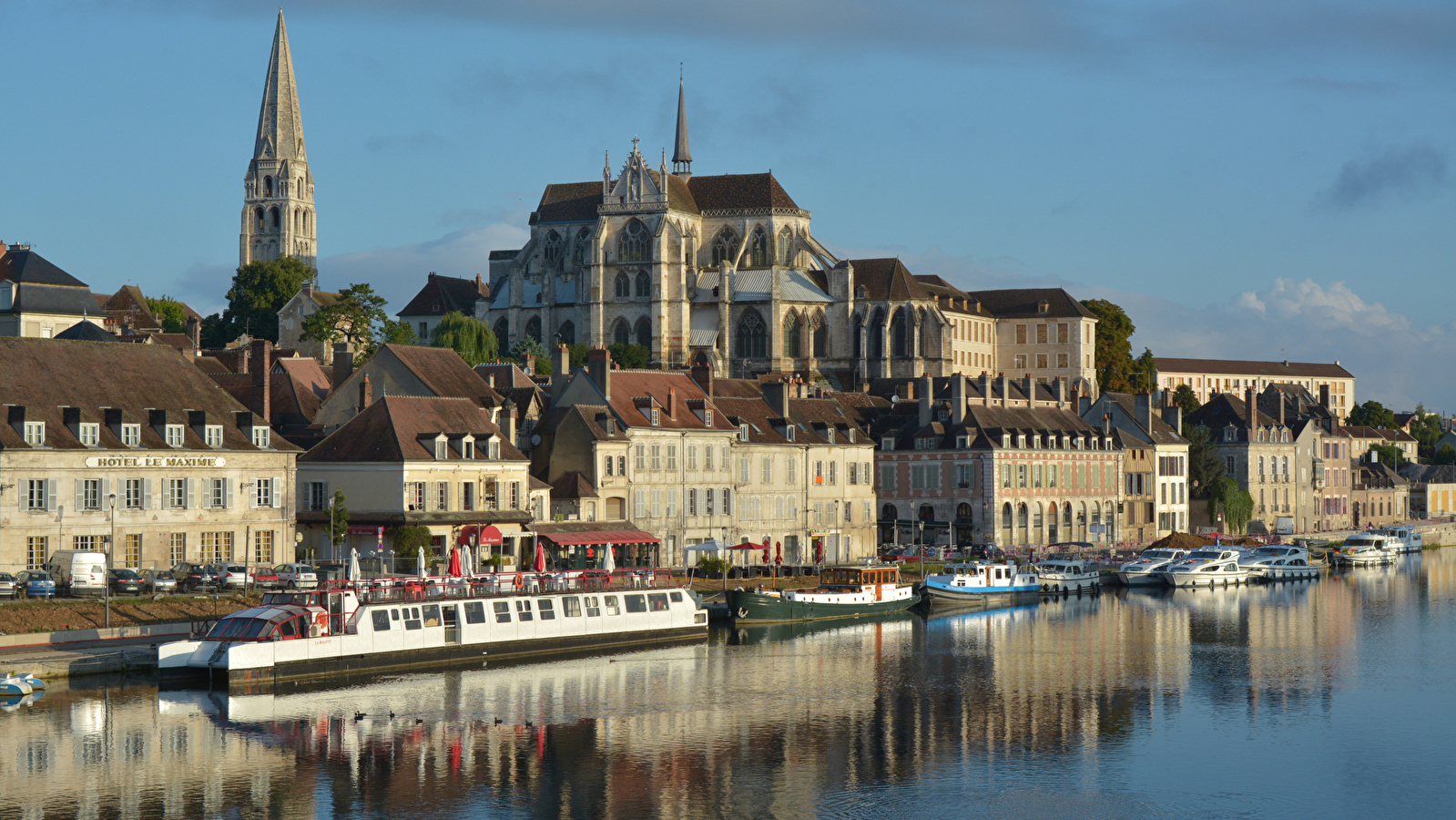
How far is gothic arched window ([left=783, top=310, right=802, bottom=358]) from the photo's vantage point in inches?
6747

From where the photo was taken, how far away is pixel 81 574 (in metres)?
55.2

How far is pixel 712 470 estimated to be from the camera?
84750 mm

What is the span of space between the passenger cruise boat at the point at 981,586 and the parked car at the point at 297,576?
92.4 ft

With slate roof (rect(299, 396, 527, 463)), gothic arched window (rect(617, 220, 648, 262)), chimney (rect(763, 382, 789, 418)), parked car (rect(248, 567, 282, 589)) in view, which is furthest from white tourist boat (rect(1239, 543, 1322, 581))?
gothic arched window (rect(617, 220, 648, 262))

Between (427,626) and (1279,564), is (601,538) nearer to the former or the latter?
(427,626)

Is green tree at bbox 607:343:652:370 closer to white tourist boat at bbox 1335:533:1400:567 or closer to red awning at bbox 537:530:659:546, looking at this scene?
white tourist boat at bbox 1335:533:1400:567

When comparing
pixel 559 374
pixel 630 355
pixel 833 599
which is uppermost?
pixel 630 355

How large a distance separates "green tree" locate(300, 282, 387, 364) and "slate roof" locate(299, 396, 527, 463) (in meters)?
48.0

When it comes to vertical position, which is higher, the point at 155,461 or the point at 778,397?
the point at 778,397

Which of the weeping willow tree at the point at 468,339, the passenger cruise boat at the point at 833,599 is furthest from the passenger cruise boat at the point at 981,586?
the weeping willow tree at the point at 468,339

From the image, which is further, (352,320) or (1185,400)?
(1185,400)

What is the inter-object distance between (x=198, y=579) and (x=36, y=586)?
5673 mm

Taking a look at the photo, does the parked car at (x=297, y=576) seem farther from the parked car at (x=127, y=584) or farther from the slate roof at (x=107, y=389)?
the slate roof at (x=107, y=389)

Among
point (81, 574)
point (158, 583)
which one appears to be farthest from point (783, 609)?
point (81, 574)
